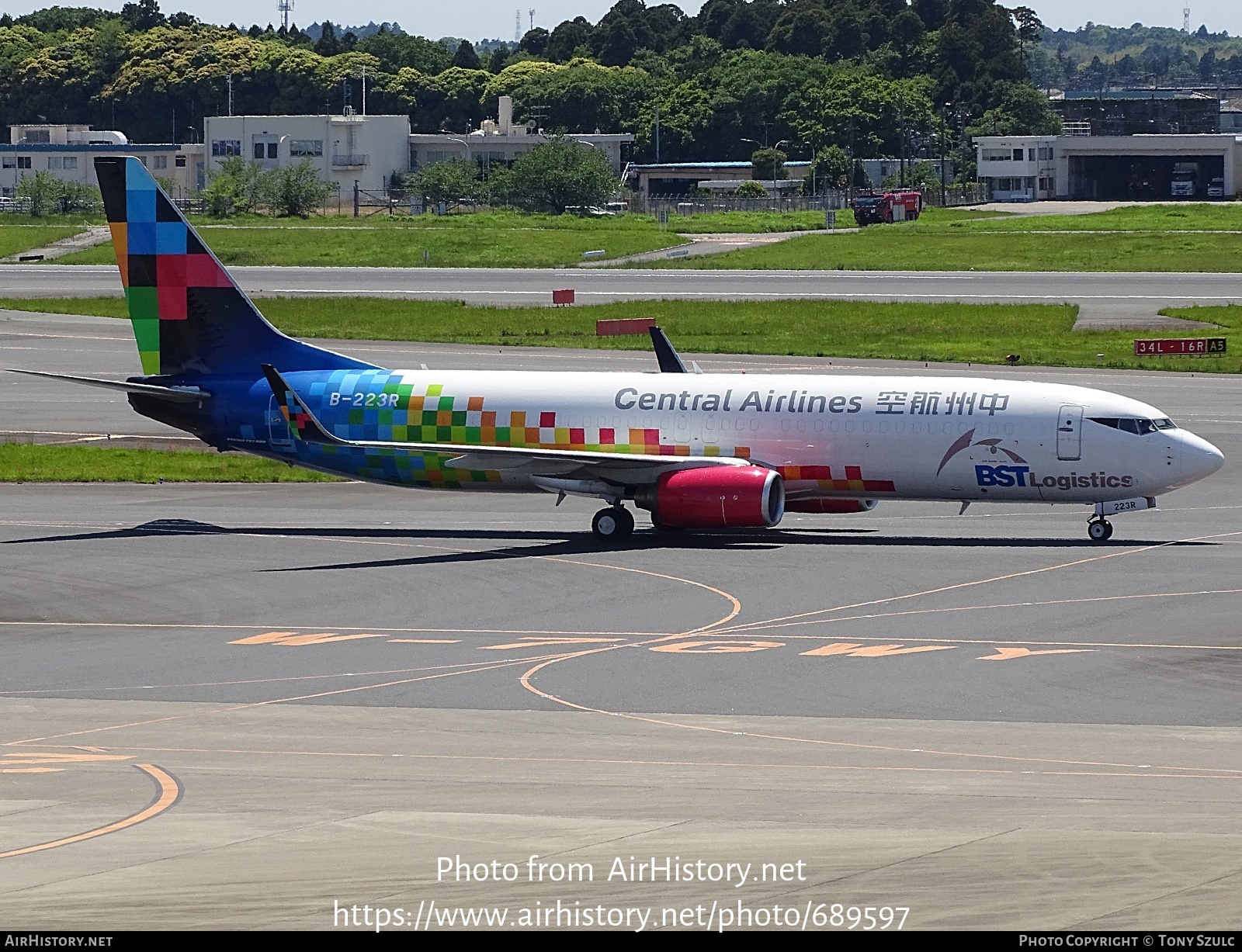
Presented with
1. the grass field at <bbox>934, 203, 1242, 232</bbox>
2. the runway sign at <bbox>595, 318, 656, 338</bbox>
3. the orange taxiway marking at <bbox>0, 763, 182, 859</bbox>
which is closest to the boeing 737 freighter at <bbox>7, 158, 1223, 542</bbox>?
the orange taxiway marking at <bbox>0, 763, 182, 859</bbox>

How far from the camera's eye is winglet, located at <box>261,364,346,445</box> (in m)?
46.3

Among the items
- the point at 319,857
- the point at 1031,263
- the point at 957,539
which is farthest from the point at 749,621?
the point at 1031,263

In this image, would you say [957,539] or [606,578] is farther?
[957,539]

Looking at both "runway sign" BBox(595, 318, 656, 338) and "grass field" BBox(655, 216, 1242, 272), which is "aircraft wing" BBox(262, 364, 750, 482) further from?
"grass field" BBox(655, 216, 1242, 272)

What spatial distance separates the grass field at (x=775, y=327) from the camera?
87.8 metres

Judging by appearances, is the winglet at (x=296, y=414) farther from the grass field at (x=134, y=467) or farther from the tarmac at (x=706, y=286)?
the tarmac at (x=706, y=286)

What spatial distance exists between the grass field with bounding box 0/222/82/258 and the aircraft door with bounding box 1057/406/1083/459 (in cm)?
13516

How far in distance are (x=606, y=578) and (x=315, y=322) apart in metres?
65.0

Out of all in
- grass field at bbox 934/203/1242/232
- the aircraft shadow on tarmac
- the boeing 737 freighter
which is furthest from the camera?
grass field at bbox 934/203/1242/232

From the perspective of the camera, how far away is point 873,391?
157 feet

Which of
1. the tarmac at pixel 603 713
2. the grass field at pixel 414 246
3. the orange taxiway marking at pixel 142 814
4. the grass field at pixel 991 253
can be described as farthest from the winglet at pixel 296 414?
the grass field at pixel 414 246

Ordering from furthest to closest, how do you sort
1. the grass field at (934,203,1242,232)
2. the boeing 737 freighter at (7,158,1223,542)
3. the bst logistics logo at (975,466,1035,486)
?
the grass field at (934,203,1242,232) < the bst logistics logo at (975,466,1035,486) < the boeing 737 freighter at (7,158,1223,542)

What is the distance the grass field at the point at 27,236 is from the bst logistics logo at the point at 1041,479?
134 metres
